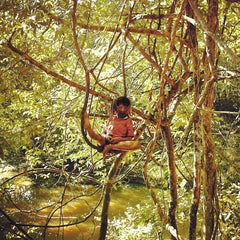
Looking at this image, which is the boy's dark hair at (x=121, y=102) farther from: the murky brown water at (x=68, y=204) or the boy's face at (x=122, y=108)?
the murky brown water at (x=68, y=204)

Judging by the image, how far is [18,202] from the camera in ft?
26.6

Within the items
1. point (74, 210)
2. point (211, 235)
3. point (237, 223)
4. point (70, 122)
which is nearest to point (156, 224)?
point (237, 223)

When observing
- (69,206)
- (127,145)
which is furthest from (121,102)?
(69,206)

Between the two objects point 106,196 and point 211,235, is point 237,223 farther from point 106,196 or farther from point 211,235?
point 106,196

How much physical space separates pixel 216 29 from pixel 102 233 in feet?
8.45

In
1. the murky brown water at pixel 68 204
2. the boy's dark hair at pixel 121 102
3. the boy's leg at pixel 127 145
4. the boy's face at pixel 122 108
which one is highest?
the boy's dark hair at pixel 121 102

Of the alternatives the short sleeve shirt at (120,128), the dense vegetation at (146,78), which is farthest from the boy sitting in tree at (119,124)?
the dense vegetation at (146,78)

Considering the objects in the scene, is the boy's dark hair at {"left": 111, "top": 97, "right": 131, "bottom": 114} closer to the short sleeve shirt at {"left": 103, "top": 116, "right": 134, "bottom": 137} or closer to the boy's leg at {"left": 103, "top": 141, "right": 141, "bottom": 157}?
the short sleeve shirt at {"left": 103, "top": 116, "right": 134, "bottom": 137}

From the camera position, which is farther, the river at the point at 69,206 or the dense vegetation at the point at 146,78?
the river at the point at 69,206

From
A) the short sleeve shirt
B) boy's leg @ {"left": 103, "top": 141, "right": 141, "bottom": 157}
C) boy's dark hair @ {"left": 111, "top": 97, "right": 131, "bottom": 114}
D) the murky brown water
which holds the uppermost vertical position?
boy's dark hair @ {"left": 111, "top": 97, "right": 131, "bottom": 114}

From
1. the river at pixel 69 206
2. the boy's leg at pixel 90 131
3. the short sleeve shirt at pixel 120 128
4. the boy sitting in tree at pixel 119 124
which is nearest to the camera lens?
the boy's leg at pixel 90 131

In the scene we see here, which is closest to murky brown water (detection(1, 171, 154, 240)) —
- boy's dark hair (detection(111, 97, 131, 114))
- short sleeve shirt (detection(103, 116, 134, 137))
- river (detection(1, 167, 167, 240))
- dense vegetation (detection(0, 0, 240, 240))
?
river (detection(1, 167, 167, 240))

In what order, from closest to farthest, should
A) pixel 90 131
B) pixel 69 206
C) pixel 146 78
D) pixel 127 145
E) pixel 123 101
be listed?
pixel 90 131 < pixel 127 145 < pixel 123 101 < pixel 146 78 < pixel 69 206

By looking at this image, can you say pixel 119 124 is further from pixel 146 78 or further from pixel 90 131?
pixel 146 78
